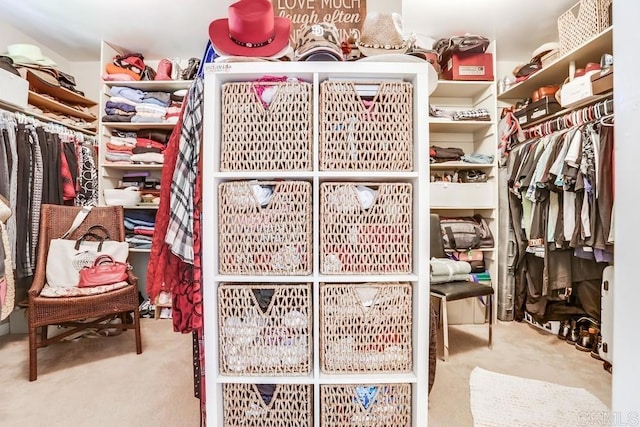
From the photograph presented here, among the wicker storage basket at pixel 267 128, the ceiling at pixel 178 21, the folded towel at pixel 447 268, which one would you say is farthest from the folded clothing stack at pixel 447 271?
the ceiling at pixel 178 21

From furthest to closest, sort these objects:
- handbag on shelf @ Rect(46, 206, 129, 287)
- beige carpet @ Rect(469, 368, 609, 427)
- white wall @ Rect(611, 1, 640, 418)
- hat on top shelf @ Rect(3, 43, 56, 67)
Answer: hat on top shelf @ Rect(3, 43, 56, 67)
handbag on shelf @ Rect(46, 206, 129, 287)
beige carpet @ Rect(469, 368, 609, 427)
white wall @ Rect(611, 1, 640, 418)

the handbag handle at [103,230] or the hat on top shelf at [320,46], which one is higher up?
the hat on top shelf at [320,46]

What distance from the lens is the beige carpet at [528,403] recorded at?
150 cm

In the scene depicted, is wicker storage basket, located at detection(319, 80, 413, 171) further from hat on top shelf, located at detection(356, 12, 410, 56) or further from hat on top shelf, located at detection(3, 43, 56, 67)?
hat on top shelf, located at detection(3, 43, 56, 67)

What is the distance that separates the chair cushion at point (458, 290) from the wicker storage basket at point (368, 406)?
102 cm

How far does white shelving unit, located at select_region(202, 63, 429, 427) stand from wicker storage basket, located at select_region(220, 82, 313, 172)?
3cm

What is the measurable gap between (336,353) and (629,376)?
2.62ft

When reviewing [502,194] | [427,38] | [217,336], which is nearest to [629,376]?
[217,336]

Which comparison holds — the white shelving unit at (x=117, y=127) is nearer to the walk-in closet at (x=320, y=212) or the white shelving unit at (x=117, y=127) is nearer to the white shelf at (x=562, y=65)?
the walk-in closet at (x=320, y=212)

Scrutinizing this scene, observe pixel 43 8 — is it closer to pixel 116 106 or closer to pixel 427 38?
pixel 116 106

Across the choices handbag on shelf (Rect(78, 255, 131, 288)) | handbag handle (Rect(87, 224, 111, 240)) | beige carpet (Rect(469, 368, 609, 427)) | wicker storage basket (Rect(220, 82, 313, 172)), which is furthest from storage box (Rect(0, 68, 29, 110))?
beige carpet (Rect(469, 368, 609, 427))

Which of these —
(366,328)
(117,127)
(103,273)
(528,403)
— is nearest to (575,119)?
(528,403)

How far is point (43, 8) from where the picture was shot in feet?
7.49

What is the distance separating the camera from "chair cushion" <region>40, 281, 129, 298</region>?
193 cm
